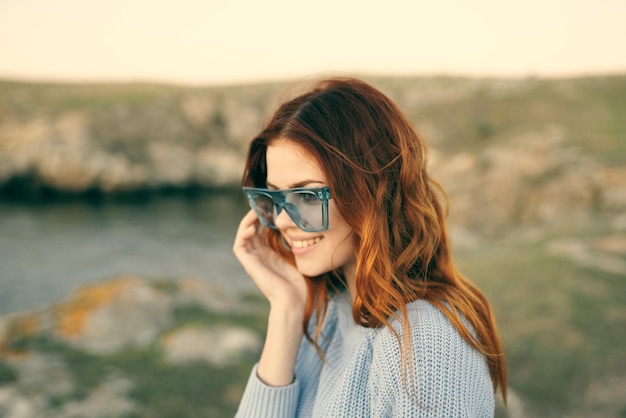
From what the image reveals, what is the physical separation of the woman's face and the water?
594 inches

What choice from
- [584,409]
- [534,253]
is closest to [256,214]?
[584,409]

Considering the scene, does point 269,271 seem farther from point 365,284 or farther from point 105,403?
point 105,403

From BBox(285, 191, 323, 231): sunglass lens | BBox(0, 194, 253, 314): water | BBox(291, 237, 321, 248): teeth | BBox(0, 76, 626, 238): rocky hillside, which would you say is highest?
BBox(285, 191, 323, 231): sunglass lens

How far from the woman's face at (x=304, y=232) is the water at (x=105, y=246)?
1507 centimetres

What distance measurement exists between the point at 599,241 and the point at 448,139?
19.6 m

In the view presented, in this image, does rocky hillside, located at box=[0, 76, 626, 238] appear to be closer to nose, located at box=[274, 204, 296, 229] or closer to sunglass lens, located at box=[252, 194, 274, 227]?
sunglass lens, located at box=[252, 194, 274, 227]

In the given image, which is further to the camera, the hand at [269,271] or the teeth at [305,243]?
the hand at [269,271]

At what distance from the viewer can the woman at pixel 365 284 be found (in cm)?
173

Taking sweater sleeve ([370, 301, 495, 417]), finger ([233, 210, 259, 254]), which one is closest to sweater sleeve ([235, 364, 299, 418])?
sweater sleeve ([370, 301, 495, 417])

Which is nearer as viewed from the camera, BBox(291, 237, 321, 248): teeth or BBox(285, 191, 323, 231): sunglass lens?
BBox(285, 191, 323, 231): sunglass lens

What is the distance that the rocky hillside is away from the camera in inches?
776

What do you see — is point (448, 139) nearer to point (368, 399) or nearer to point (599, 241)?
point (599, 241)

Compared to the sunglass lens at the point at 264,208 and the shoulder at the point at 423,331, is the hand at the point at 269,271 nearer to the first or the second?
the sunglass lens at the point at 264,208

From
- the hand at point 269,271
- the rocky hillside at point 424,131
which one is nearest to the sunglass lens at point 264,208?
the hand at point 269,271
